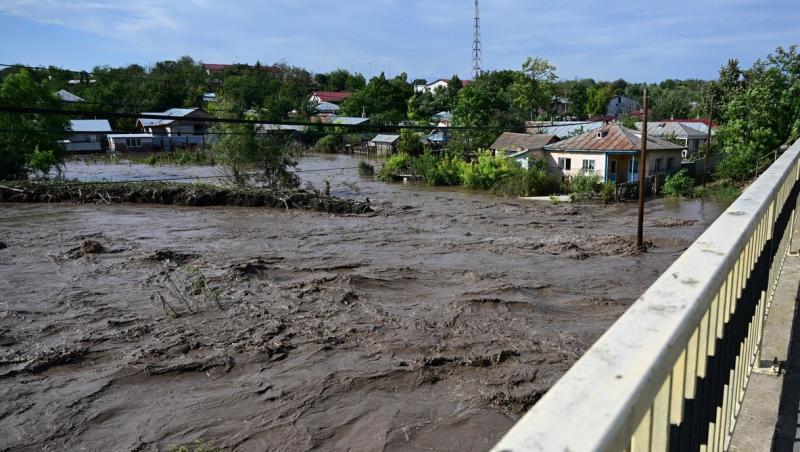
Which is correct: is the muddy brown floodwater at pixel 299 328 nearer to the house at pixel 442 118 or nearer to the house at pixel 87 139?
the house at pixel 87 139

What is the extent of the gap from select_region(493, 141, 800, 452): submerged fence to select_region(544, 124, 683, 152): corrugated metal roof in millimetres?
34109

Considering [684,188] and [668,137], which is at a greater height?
[668,137]

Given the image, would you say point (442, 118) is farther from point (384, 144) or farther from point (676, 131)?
point (676, 131)

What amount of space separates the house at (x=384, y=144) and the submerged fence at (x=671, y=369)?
57.8 metres

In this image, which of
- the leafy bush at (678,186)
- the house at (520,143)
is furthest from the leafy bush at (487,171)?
the leafy bush at (678,186)

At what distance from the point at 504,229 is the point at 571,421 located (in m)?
25.5

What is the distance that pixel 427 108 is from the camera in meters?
70.6

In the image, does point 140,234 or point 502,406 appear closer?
point 502,406

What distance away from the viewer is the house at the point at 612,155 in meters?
34.8

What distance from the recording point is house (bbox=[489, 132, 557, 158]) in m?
39.1

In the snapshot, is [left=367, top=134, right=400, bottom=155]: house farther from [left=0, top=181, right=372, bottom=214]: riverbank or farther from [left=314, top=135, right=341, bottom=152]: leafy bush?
[left=0, top=181, right=372, bottom=214]: riverbank

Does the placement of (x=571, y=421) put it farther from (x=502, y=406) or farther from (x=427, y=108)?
(x=427, y=108)

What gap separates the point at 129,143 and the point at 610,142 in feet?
156

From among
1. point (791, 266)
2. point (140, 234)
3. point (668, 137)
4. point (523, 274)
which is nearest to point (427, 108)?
point (668, 137)
